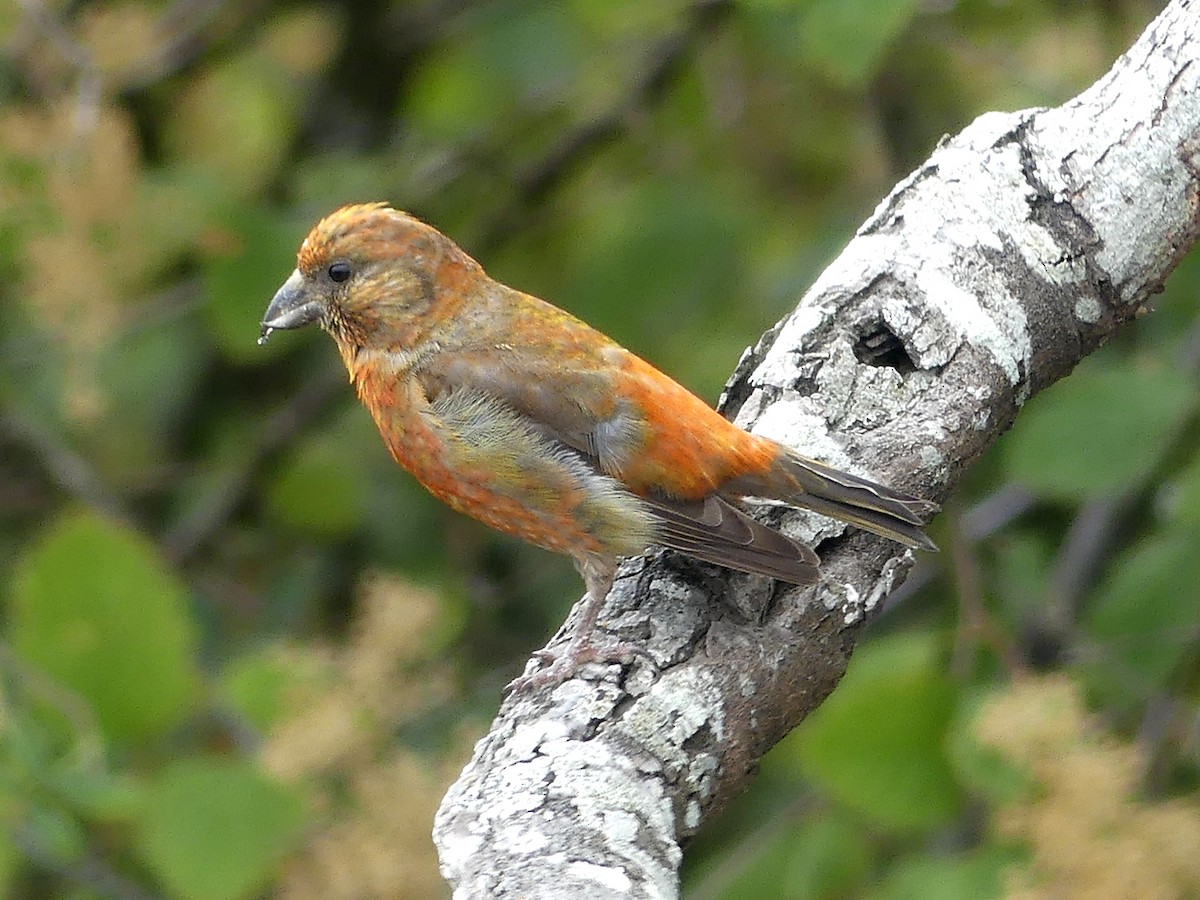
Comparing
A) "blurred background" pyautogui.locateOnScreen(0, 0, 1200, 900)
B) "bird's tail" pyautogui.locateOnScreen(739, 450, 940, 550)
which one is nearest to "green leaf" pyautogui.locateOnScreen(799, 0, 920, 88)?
"blurred background" pyautogui.locateOnScreen(0, 0, 1200, 900)

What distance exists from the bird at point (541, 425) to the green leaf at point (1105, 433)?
1.35 metres

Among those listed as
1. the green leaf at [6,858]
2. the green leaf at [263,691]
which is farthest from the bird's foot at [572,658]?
the green leaf at [6,858]

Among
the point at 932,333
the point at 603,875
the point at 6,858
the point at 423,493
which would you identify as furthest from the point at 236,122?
the point at 603,875

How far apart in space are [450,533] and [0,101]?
226 cm

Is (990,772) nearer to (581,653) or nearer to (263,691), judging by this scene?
(581,653)

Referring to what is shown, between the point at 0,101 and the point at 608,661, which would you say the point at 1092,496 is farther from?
the point at 0,101

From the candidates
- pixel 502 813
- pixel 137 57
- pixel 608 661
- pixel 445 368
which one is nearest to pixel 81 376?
pixel 137 57

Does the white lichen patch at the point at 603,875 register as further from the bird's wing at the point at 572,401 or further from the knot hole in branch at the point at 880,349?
the bird's wing at the point at 572,401

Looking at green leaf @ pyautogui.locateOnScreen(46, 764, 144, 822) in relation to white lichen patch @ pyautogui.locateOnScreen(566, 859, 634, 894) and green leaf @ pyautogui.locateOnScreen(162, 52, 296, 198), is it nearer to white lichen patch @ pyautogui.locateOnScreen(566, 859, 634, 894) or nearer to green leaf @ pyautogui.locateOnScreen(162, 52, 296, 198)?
white lichen patch @ pyautogui.locateOnScreen(566, 859, 634, 894)

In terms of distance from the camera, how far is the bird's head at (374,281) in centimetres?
422

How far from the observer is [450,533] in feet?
20.9

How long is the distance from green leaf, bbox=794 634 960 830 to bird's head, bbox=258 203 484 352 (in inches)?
56.6

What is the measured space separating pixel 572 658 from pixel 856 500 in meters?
0.70

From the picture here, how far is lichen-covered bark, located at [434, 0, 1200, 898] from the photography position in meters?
3.03
